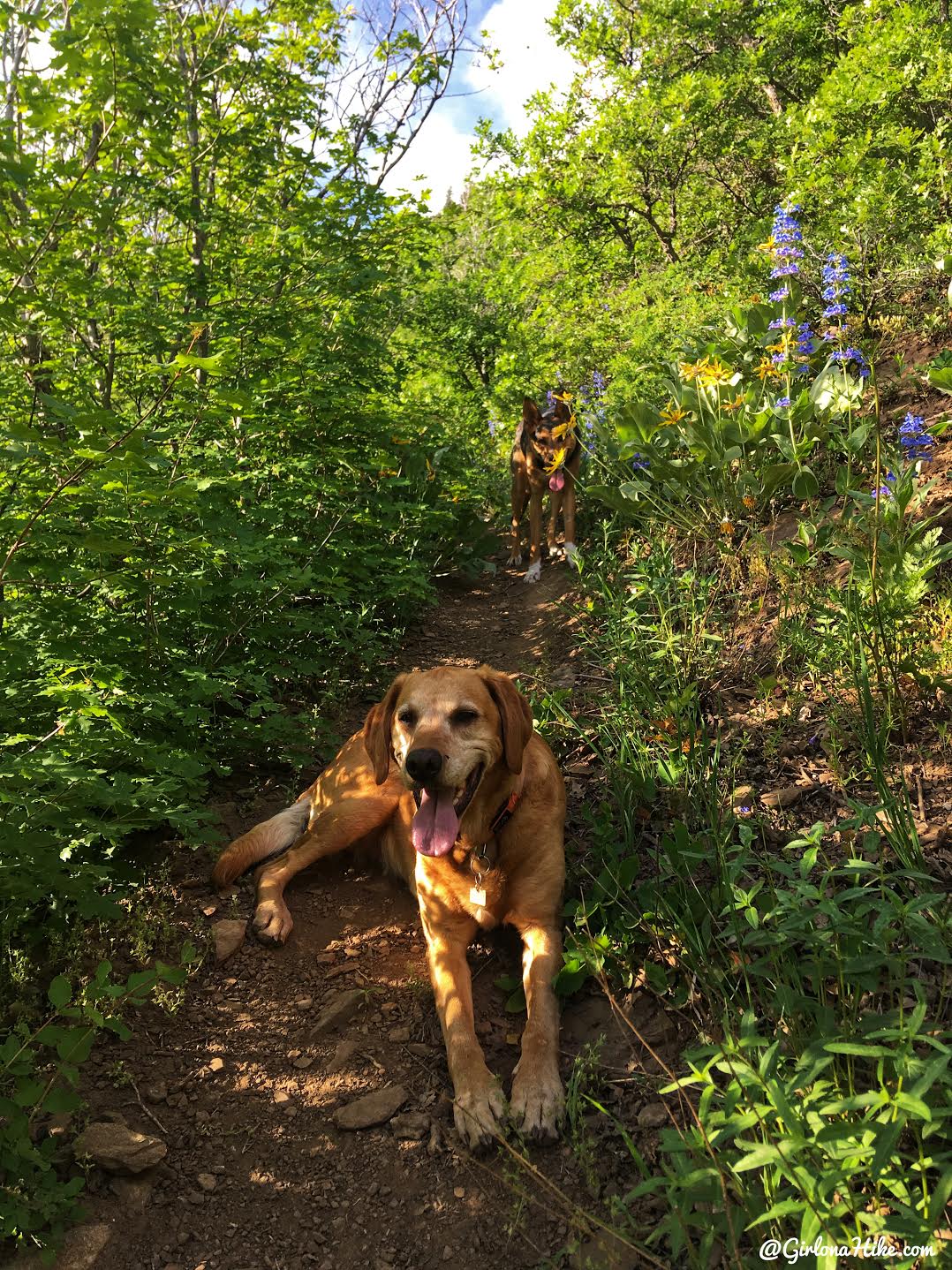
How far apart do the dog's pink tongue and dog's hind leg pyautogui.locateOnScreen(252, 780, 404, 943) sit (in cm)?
79

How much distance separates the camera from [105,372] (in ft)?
13.7

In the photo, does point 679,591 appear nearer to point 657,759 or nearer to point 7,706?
point 657,759

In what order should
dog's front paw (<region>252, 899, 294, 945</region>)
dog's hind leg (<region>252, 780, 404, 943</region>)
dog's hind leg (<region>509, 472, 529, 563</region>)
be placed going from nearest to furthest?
dog's front paw (<region>252, 899, 294, 945</region>)
dog's hind leg (<region>252, 780, 404, 943</region>)
dog's hind leg (<region>509, 472, 529, 563</region>)

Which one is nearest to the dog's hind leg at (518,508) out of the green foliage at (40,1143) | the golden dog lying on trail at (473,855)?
the golden dog lying on trail at (473,855)

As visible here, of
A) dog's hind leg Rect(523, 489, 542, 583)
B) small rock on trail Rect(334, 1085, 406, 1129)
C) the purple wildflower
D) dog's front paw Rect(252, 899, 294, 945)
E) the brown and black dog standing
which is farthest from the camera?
dog's hind leg Rect(523, 489, 542, 583)

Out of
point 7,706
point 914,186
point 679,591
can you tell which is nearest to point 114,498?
point 7,706

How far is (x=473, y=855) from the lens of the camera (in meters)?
2.64

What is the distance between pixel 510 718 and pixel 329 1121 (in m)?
1.33

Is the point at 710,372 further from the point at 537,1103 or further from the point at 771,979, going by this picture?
the point at 537,1103

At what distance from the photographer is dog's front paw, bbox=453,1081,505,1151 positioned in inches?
81.7

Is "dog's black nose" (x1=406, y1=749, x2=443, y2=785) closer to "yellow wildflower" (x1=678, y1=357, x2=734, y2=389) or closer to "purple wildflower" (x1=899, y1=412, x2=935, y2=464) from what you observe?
"purple wildflower" (x1=899, y1=412, x2=935, y2=464)

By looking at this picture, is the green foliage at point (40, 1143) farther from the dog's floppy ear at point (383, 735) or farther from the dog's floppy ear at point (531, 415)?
the dog's floppy ear at point (531, 415)

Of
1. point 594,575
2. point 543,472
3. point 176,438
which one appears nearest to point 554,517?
point 543,472

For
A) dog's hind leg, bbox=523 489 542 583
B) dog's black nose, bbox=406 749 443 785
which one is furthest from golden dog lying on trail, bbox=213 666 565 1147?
dog's hind leg, bbox=523 489 542 583
